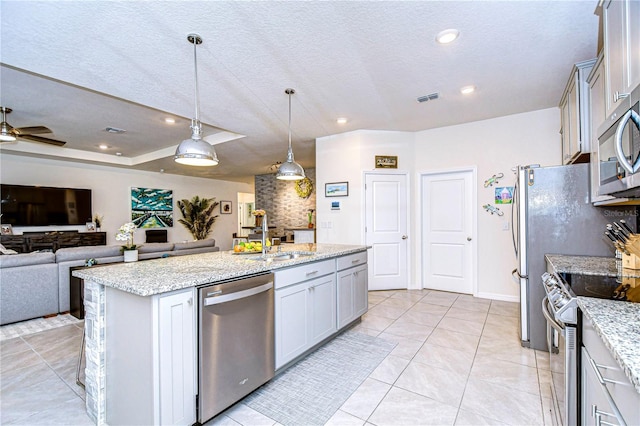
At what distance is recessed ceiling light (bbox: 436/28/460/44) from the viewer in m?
2.20

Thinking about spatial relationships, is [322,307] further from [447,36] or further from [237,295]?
[447,36]

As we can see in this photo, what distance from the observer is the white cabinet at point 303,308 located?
2.21m

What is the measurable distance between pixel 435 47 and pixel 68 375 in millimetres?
4048

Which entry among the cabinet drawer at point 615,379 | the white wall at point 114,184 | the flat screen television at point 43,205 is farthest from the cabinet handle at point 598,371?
the white wall at point 114,184

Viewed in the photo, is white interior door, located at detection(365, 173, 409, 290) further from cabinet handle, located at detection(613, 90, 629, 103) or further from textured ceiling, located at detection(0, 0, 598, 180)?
cabinet handle, located at detection(613, 90, 629, 103)

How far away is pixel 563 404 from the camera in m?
1.40

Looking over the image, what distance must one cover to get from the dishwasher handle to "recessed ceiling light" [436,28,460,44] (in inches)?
90.6

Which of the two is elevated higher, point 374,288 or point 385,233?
point 385,233

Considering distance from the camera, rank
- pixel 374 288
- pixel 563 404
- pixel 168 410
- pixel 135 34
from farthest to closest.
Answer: pixel 374 288, pixel 135 34, pixel 168 410, pixel 563 404

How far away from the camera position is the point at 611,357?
875 millimetres

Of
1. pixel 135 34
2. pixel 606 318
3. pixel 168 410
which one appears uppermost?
pixel 135 34

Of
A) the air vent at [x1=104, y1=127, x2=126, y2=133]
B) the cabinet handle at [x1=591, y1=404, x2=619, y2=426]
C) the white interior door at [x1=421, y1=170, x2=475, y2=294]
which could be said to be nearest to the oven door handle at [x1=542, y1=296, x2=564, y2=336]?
the cabinet handle at [x1=591, y1=404, x2=619, y2=426]

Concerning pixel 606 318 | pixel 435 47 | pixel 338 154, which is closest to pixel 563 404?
pixel 606 318

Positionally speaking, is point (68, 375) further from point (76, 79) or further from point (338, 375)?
point (76, 79)
